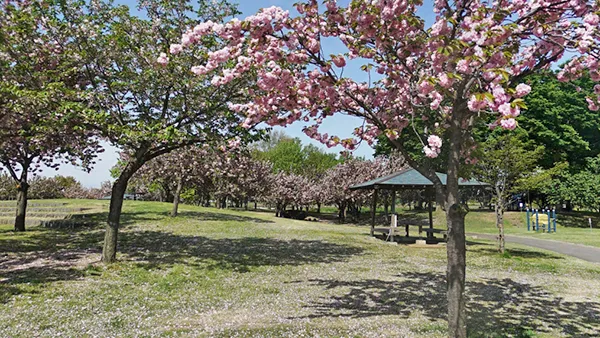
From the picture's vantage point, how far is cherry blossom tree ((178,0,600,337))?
14.2ft

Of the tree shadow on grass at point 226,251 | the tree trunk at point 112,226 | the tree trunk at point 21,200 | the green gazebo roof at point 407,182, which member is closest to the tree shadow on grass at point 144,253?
the tree shadow on grass at point 226,251

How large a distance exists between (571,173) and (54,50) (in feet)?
148

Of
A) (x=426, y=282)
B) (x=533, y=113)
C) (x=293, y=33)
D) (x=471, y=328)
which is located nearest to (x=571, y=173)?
(x=533, y=113)

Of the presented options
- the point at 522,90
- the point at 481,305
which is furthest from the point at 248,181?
the point at 522,90

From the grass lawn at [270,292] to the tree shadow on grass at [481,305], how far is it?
2 cm

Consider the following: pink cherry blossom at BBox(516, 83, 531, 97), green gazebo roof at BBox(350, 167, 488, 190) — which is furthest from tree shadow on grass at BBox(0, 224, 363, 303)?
pink cherry blossom at BBox(516, 83, 531, 97)

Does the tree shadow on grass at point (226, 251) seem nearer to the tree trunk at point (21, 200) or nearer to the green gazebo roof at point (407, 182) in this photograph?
the tree trunk at point (21, 200)

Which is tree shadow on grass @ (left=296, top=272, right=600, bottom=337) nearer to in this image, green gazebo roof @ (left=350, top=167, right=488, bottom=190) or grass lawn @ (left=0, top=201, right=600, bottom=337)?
grass lawn @ (left=0, top=201, right=600, bottom=337)

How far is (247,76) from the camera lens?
386 inches

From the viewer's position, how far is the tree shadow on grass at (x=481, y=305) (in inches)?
250

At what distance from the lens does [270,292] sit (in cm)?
820

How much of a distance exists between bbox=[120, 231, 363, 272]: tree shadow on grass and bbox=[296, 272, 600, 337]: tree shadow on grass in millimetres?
3147

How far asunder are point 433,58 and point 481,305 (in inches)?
215

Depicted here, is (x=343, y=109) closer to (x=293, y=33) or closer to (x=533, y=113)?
(x=293, y=33)
